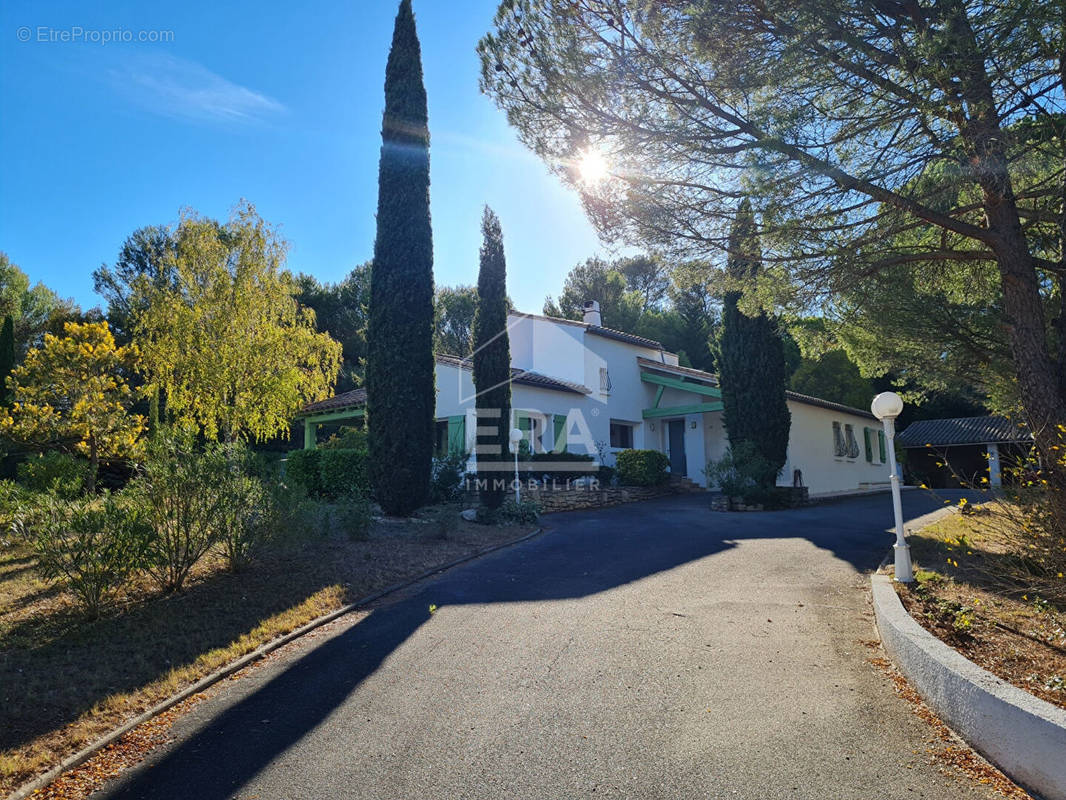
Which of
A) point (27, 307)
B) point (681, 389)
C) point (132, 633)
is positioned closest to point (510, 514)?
point (132, 633)

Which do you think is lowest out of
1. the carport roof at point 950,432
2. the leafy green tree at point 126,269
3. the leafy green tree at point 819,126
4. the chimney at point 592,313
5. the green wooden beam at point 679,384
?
the carport roof at point 950,432

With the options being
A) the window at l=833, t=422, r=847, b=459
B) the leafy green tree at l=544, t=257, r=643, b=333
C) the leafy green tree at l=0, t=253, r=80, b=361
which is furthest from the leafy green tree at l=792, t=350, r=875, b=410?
the leafy green tree at l=0, t=253, r=80, b=361

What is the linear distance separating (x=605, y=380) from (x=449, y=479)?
30.2 feet

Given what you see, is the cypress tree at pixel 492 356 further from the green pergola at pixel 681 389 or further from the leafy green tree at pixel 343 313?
the leafy green tree at pixel 343 313

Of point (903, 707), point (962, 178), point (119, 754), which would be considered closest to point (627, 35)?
point (962, 178)

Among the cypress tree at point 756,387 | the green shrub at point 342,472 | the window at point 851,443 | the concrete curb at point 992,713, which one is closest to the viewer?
the concrete curb at point 992,713

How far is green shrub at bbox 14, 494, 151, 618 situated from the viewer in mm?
5625

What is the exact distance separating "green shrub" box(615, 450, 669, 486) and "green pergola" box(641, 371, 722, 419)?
8.82ft

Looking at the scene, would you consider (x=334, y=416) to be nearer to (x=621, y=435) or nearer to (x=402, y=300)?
(x=402, y=300)

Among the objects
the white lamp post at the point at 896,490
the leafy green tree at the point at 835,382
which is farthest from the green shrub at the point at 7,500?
the leafy green tree at the point at 835,382

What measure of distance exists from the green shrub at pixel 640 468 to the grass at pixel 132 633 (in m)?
10.5

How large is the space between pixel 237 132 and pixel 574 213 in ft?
18.8

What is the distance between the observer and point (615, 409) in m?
22.0

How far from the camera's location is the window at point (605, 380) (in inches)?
858
